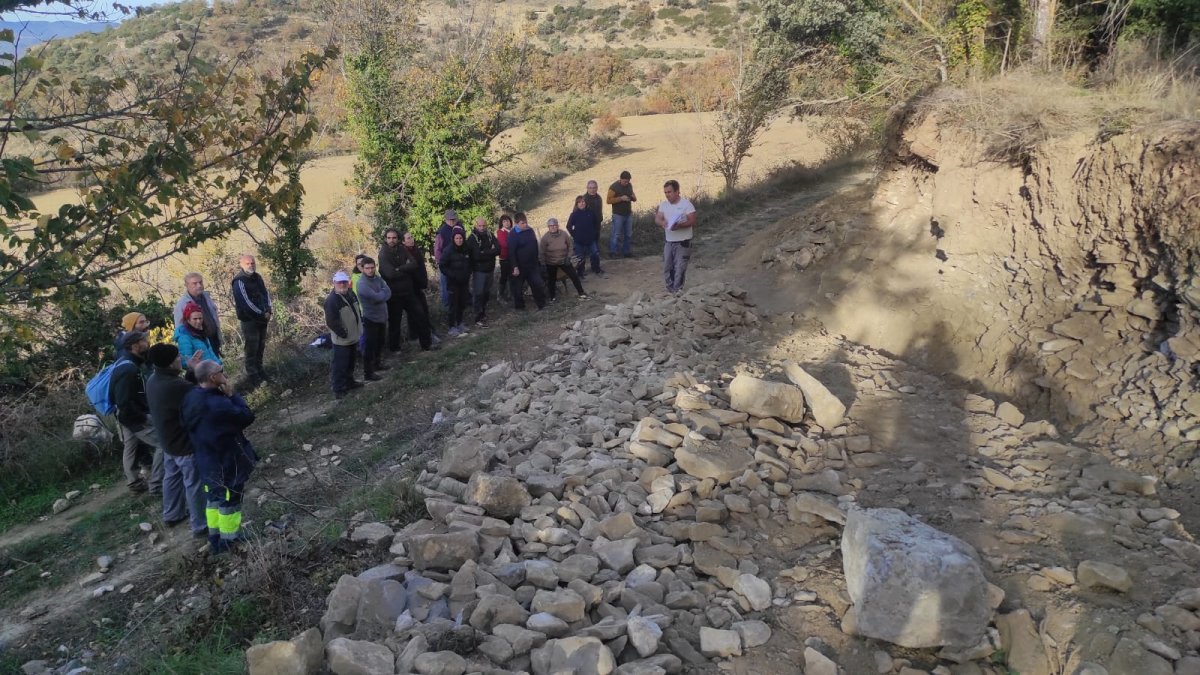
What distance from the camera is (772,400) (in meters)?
5.55

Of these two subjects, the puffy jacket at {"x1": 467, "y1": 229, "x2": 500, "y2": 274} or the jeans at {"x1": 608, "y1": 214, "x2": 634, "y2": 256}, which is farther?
the jeans at {"x1": 608, "y1": 214, "x2": 634, "y2": 256}

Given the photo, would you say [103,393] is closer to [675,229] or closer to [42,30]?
[42,30]

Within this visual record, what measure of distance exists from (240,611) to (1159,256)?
Result: 7150 mm

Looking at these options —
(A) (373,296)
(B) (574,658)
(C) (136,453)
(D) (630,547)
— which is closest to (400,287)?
(A) (373,296)

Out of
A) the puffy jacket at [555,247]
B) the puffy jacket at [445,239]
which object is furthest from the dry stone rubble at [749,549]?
the puffy jacket at [555,247]

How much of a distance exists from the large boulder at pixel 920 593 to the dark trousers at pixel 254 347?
7696 mm

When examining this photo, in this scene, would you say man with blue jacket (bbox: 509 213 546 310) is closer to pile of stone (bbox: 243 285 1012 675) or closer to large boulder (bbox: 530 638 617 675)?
pile of stone (bbox: 243 285 1012 675)

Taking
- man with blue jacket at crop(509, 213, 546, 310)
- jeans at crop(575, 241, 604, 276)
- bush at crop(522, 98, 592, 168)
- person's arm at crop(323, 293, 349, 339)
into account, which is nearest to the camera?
person's arm at crop(323, 293, 349, 339)

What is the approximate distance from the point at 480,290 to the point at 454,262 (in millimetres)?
841

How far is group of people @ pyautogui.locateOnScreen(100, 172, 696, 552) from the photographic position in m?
5.37

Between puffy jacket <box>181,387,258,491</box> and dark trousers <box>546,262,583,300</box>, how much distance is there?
6.43 meters

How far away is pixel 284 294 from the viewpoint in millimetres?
11500

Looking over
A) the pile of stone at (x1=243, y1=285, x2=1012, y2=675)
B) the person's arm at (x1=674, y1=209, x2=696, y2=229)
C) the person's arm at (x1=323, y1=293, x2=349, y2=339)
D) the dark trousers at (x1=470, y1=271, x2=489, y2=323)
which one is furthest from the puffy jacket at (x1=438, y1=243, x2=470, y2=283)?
the pile of stone at (x1=243, y1=285, x2=1012, y2=675)

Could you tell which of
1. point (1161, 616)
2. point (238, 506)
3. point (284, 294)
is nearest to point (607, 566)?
point (1161, 616)
